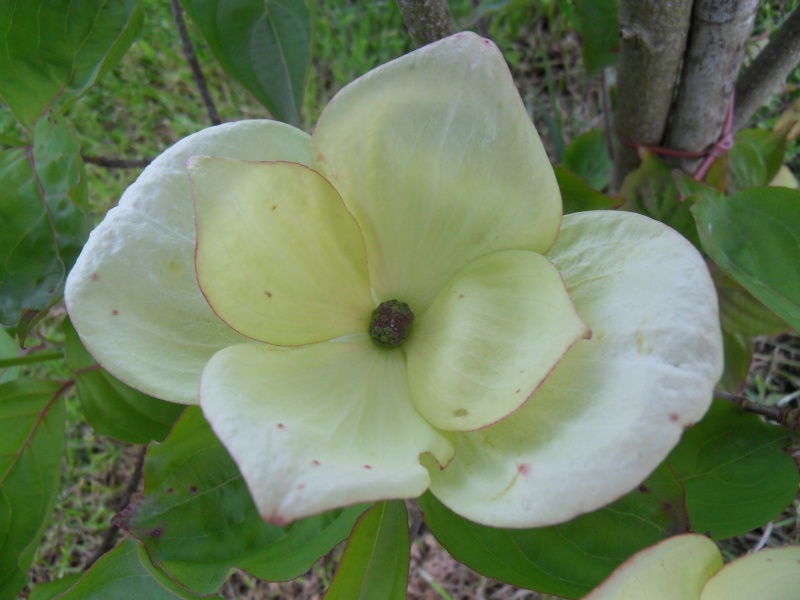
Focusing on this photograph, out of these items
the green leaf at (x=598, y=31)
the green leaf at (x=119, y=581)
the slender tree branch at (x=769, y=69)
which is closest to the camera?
the green leaf at (x=119, y=581)

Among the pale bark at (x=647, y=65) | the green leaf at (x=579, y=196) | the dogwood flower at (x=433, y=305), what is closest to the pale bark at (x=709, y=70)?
the pale bark at (x=647, y=65)

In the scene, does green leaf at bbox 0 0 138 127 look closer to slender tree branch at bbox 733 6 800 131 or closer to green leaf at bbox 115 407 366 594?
green leaf at bbox 115 407 366 594

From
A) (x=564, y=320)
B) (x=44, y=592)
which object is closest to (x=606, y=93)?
(x=564, y=320)

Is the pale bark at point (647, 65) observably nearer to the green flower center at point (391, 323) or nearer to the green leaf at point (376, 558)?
the green flower center at point (391, 323)

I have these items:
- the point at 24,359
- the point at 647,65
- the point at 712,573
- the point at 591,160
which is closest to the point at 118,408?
the point at 24,359

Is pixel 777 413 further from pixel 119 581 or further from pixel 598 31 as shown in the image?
pixel 119 581

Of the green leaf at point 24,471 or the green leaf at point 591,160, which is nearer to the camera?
the green leaf at point 24,471

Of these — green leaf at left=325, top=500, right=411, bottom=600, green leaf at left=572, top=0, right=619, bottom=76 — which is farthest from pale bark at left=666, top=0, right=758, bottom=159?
green leaf at left=325, top=500, right=411, bottom=600

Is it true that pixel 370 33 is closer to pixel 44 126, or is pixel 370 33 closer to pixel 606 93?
pixel 606 93
